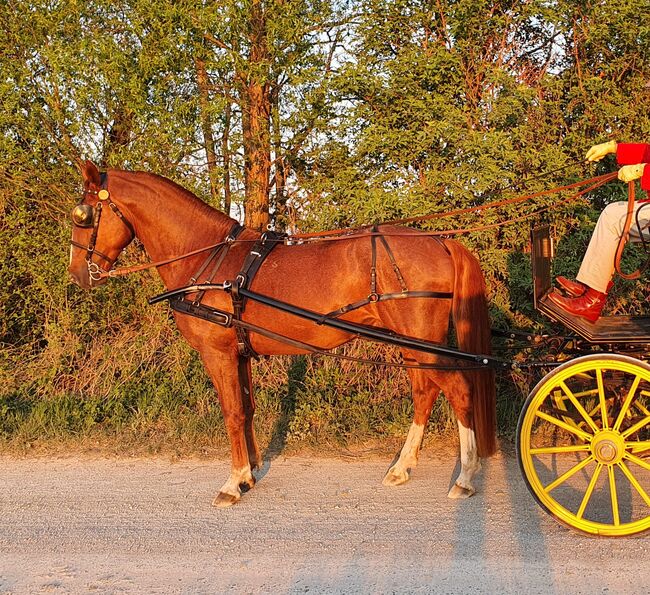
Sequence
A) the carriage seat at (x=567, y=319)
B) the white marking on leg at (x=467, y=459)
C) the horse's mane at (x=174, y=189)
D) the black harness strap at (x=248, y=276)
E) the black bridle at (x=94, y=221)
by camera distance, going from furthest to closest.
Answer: the horse's mane at (x=174, y=189) → the black bridle at (x=94, y=221) → the black harness strap at (x=248, y=276) → the white marking on leg at (x=467, y=459) → the carriage seat at (x=567, y=319)

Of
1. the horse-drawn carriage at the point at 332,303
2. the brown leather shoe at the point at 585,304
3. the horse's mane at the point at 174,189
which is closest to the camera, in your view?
the brown leather shoe at the point at 585,304

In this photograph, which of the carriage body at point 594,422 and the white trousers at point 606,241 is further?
the white trousers at point 606,241

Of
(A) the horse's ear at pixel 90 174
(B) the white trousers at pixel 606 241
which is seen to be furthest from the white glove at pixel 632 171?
(A) the horse's ear at pixel 90 174

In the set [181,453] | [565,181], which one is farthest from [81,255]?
[565,181]

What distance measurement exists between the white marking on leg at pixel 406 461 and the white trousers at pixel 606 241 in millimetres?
1766

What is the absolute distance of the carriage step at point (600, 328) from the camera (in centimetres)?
379

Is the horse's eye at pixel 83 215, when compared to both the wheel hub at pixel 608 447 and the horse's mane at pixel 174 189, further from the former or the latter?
the wheel hub at pixel 608 447

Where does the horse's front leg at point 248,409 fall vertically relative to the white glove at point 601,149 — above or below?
below

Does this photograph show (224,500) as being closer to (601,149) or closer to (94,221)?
(94,221)

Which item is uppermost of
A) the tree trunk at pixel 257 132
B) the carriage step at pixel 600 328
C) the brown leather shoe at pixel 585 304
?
the tree trunk at pixel 257 132

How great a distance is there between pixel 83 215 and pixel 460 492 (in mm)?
3297

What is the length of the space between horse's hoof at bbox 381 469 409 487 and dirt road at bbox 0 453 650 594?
96 mm

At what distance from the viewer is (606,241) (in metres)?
3.90

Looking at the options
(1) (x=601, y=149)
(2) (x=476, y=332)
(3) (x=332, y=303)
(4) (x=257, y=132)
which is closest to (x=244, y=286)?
(3) (x=332, y=303)
